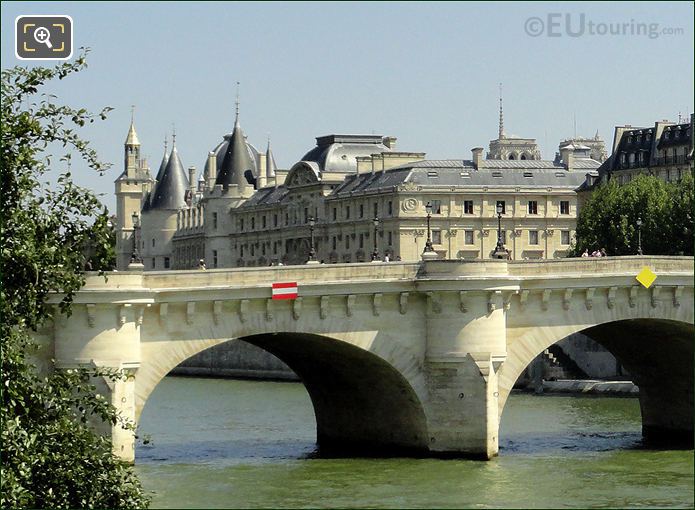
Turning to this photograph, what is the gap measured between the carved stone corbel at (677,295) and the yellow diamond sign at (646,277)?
770 millimetres

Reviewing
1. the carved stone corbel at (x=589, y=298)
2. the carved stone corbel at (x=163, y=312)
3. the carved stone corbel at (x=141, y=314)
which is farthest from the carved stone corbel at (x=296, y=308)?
the carved stone corbel at (x=589, y=298)

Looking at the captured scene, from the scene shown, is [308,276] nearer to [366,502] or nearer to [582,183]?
[366,502]

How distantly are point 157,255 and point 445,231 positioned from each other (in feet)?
197

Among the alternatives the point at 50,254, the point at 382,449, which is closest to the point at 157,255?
the point at 382,449

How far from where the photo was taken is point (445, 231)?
344 feet

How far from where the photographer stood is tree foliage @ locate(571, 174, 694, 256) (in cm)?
7588

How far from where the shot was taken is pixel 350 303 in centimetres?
4253

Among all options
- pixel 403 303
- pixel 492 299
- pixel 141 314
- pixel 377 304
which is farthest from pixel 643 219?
pixel 141 314

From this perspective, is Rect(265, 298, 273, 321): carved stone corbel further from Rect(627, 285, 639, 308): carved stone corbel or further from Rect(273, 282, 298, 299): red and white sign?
Rect(627, 285, 639, 308): carved stone corbel

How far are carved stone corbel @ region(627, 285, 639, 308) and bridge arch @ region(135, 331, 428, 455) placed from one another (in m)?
6.03

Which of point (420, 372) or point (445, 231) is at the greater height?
point (445, 231)

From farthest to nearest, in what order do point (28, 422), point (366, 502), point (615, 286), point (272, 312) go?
point (615, 286) < point (272, 312) < point (366, 502) < point (28, 422)

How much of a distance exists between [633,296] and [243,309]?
10237mm

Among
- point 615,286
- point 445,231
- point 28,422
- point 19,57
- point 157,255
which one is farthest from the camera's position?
point 157,255
